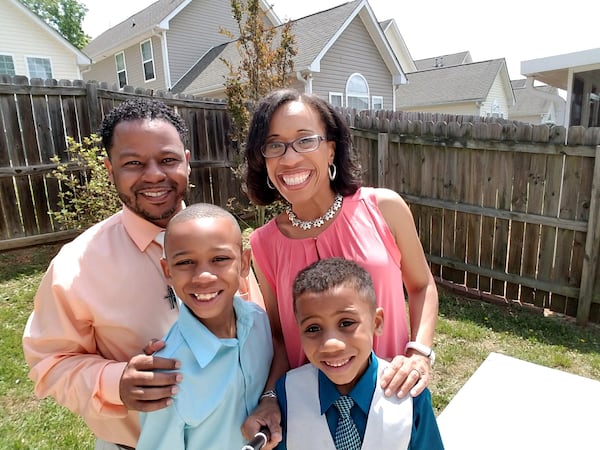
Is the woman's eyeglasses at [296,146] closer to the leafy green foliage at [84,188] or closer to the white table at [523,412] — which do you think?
the white table at [523,412]

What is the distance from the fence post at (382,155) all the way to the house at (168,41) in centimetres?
1180

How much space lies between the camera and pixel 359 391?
1381 mm

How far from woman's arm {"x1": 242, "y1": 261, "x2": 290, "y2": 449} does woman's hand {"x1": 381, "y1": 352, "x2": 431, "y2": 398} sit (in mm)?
378

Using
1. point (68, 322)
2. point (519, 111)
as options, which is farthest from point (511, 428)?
point (519, 111)

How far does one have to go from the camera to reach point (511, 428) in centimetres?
206

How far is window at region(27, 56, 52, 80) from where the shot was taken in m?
16.3

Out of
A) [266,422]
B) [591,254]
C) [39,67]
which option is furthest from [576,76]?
[39,67]

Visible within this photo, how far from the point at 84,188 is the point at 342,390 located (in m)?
5.76

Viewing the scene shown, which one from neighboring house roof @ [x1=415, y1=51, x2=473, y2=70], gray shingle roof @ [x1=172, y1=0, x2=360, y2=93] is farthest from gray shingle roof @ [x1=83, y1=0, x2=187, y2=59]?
neighboring house roof @ [x1=415, y1=51, x2=473, y2=70]

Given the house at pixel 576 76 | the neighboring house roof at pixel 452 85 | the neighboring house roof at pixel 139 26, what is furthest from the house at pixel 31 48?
the neighboring house roof at pixel 452 85

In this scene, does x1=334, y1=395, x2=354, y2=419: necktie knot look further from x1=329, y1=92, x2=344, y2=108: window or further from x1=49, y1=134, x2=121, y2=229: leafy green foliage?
x1=329, y1=92, x2=344, y2=108: window

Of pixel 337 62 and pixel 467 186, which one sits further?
pixel 337 62

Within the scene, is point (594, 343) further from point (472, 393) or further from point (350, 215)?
point (350, 215)

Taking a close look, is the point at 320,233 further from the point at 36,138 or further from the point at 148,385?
the point at 36,138
